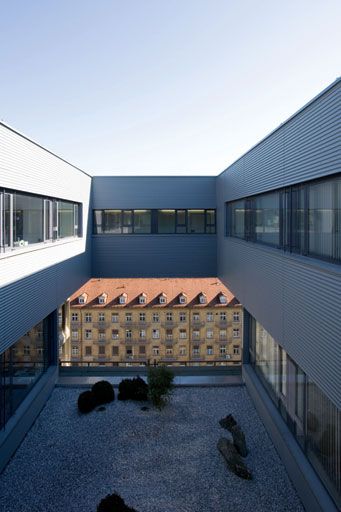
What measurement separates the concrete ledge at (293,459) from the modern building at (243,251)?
32 millimetres

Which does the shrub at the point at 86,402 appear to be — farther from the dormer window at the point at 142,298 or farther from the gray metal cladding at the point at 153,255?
the dormer window at the point at 142,298

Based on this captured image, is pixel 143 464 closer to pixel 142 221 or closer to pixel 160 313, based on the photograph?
pixel 142 221

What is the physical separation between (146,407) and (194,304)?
15015 millimetres

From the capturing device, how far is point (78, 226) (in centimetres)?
1809

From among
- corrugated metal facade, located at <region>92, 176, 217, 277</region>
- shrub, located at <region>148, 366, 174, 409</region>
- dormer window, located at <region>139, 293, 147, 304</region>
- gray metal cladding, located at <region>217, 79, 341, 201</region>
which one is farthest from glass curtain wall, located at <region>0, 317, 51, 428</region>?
dormer window, located at <region>139, 293, 147, 304</region>

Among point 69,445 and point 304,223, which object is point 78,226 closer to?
point 69,445

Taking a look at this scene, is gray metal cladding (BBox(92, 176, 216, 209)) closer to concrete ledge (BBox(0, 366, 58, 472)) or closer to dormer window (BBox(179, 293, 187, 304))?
concrete ledge (BBox(0, 366, 58, 472))

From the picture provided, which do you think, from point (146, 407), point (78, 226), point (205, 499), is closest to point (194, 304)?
point (78, 226)

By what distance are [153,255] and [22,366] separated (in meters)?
9.31

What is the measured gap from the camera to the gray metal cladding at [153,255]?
65.5ft

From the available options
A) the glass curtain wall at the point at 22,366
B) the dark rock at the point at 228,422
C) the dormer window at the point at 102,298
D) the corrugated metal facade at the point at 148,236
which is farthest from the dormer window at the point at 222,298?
the dark rock at the point at 228,422

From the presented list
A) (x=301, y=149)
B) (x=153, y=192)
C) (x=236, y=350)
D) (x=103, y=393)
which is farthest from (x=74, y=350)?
(x=301, y=149)

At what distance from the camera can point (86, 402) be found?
42.8 feet

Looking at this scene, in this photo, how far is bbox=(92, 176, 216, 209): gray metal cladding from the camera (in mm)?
20031
